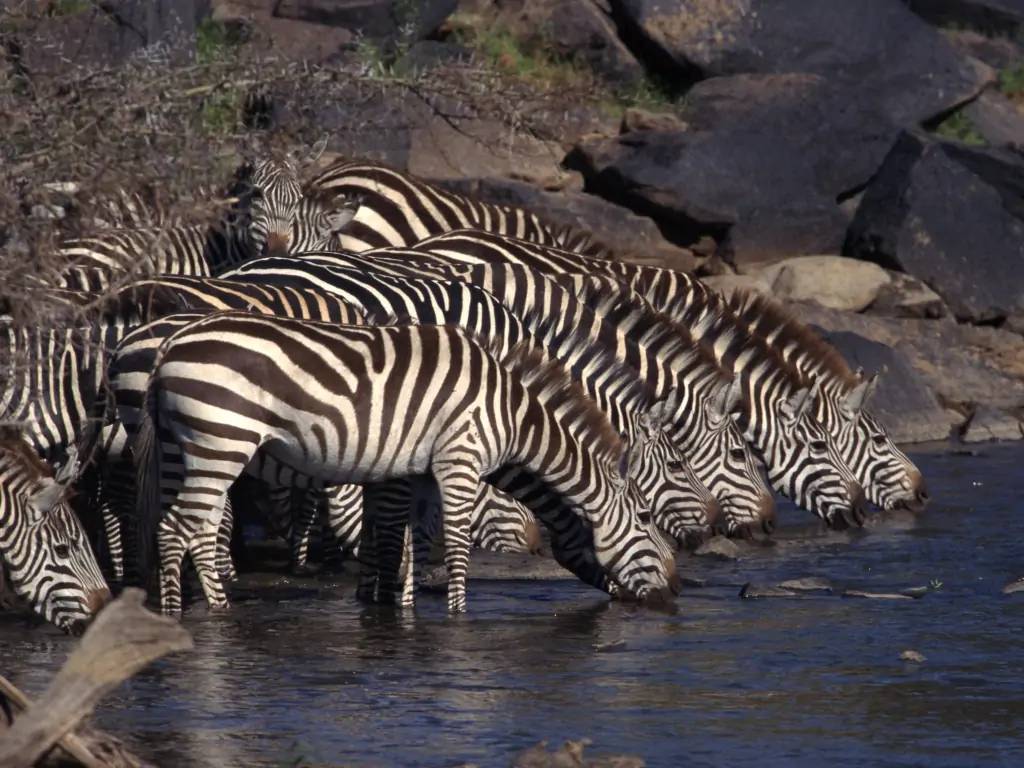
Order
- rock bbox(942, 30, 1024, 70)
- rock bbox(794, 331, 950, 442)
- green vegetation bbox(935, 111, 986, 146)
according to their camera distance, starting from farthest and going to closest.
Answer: rock bbox(942, 30, 1024, 70)
green vegetation bbox(935, 111, 986, 146)
rock bbox(794, 331, 950, 442)

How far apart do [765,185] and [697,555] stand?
28.3ft

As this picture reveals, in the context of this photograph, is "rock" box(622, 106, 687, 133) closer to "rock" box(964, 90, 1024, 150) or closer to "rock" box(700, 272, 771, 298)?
"rock" box(700, 272, 771, 298)

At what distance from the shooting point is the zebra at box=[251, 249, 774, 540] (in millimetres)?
12055

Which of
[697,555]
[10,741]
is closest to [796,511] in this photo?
[697,555]

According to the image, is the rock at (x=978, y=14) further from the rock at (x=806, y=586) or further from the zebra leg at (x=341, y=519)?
the rock at (x=806, y=586)

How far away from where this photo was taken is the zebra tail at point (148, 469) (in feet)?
31.8

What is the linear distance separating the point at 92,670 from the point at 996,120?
2008 cm

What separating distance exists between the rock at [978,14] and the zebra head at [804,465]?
541 inches

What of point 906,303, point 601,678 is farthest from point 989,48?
point 601,678

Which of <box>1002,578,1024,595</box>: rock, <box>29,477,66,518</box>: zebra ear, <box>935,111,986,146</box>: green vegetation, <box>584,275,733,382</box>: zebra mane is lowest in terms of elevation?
<box>1002,578,1024,595</box>: rock

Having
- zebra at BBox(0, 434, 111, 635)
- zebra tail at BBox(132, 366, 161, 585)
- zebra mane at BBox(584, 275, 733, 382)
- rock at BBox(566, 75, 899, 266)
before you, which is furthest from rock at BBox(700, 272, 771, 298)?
zebra at BBox(0, 434, 111, 635)

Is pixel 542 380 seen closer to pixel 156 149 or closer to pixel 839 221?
pixel 156 149

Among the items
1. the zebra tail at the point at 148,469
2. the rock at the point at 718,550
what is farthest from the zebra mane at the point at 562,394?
the rock at the point at 718,550

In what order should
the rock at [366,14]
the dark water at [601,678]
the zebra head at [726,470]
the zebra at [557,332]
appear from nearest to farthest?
the dark water at [601,678] < the zebra at [557,332] < the zebra head at [726,470] < the rock at [366,14]
